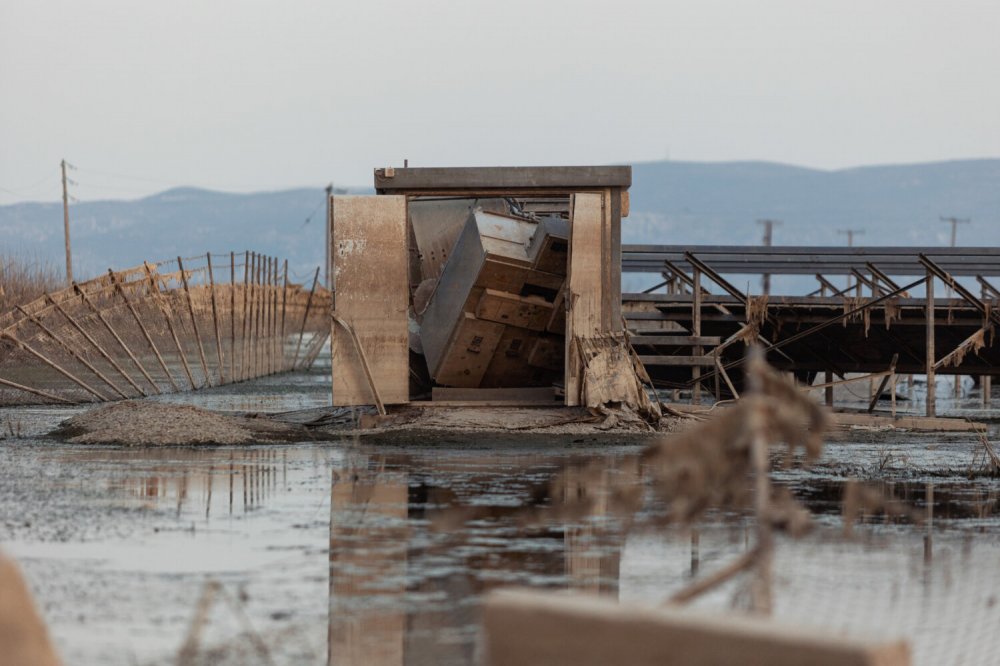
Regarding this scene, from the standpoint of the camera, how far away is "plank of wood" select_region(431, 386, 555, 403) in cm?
2317

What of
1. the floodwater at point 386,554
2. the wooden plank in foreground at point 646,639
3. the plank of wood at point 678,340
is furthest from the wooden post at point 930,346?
the wooden plank in foreground at point 646,639

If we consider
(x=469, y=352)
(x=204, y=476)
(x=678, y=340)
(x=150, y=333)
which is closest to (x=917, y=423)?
(x=678, y=340)

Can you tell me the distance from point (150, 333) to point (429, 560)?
23541 millimetres

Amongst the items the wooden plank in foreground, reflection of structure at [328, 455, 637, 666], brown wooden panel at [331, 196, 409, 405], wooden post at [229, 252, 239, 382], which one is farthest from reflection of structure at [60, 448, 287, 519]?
wooden post at [229, 252, 239, 382]

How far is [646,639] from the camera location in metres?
5.00

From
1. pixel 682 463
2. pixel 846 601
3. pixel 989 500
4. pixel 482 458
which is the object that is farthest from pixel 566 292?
pixel 682 463

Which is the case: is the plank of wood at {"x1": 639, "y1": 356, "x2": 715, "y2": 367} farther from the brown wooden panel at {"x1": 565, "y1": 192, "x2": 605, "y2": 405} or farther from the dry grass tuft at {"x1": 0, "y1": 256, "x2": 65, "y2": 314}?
the dry grass tuft at {"x1": 0, "y1": 256, "x2": 65, "y2": 314}

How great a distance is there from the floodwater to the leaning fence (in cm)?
849

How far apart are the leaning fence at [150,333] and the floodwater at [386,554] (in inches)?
334

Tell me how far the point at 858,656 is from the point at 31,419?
66.5 feet

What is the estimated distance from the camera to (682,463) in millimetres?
5723

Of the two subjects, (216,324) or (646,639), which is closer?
(646,639)

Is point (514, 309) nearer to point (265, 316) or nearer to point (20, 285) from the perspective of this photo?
point (265, 316)

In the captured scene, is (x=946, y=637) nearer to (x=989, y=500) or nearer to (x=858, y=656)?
(x=858, y=656)
